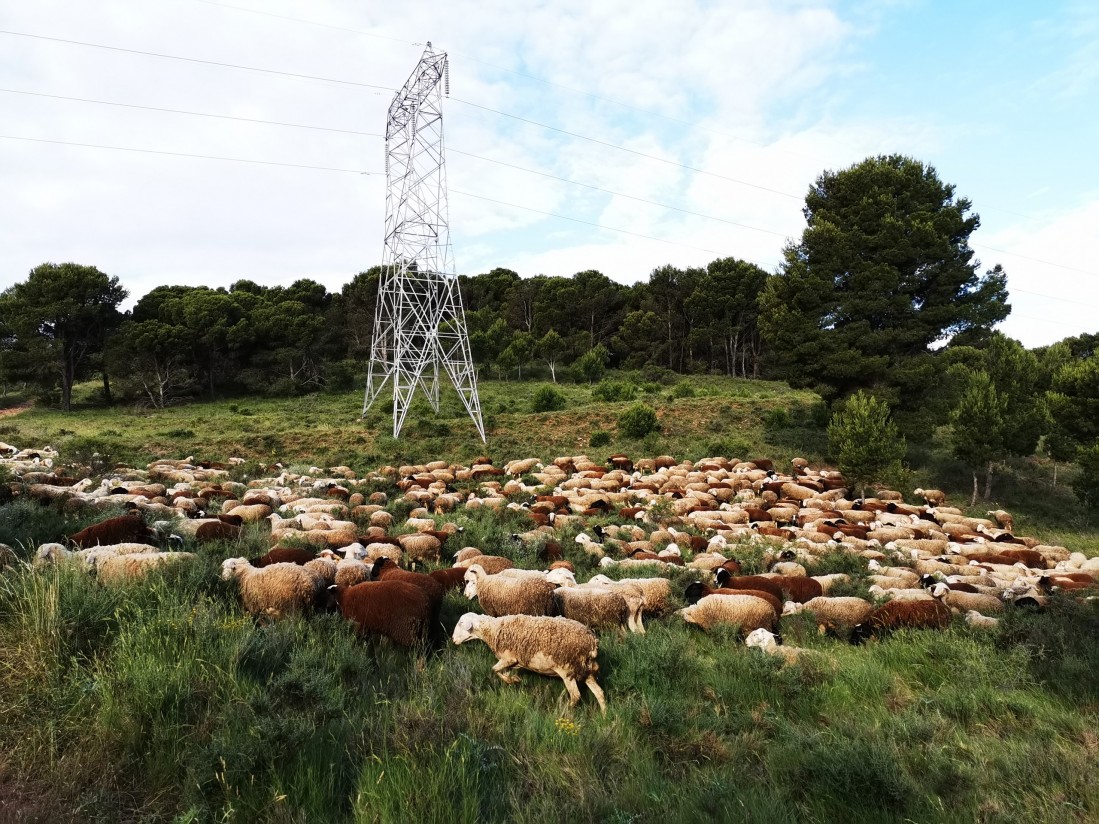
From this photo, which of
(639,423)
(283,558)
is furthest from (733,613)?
(639,423)

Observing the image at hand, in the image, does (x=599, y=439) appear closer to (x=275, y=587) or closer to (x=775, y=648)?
(x=775, y=648)

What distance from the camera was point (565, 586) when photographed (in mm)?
6984

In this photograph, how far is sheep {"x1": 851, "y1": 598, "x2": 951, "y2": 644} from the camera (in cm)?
710

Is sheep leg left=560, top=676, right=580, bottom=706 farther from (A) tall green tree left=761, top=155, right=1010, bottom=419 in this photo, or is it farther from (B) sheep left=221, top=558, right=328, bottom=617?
(A) tall green tree left=761, top=155, right=1010, bottom=419

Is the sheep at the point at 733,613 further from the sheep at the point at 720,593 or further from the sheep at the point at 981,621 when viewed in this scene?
the sheep at the point at 981,621

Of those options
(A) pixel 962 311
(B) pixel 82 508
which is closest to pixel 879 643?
(B) pixel 82 508

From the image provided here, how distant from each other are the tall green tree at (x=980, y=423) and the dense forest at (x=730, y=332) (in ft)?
0.17

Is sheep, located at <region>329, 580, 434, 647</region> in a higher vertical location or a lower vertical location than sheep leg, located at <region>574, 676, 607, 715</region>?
higher

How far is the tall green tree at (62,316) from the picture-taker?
4262 centimetres

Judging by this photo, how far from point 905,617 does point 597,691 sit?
4839 mm

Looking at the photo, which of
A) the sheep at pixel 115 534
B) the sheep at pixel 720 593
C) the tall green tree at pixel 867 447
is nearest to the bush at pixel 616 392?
the tall green tree at pixel 867 447

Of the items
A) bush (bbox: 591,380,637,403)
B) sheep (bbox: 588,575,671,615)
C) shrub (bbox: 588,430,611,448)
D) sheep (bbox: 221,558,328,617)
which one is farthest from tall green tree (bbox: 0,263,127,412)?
sheep (bbox: 588,575,671,615)

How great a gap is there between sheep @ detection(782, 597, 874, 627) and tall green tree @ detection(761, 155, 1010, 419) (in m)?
19.3

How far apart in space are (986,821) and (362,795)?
144 inches
